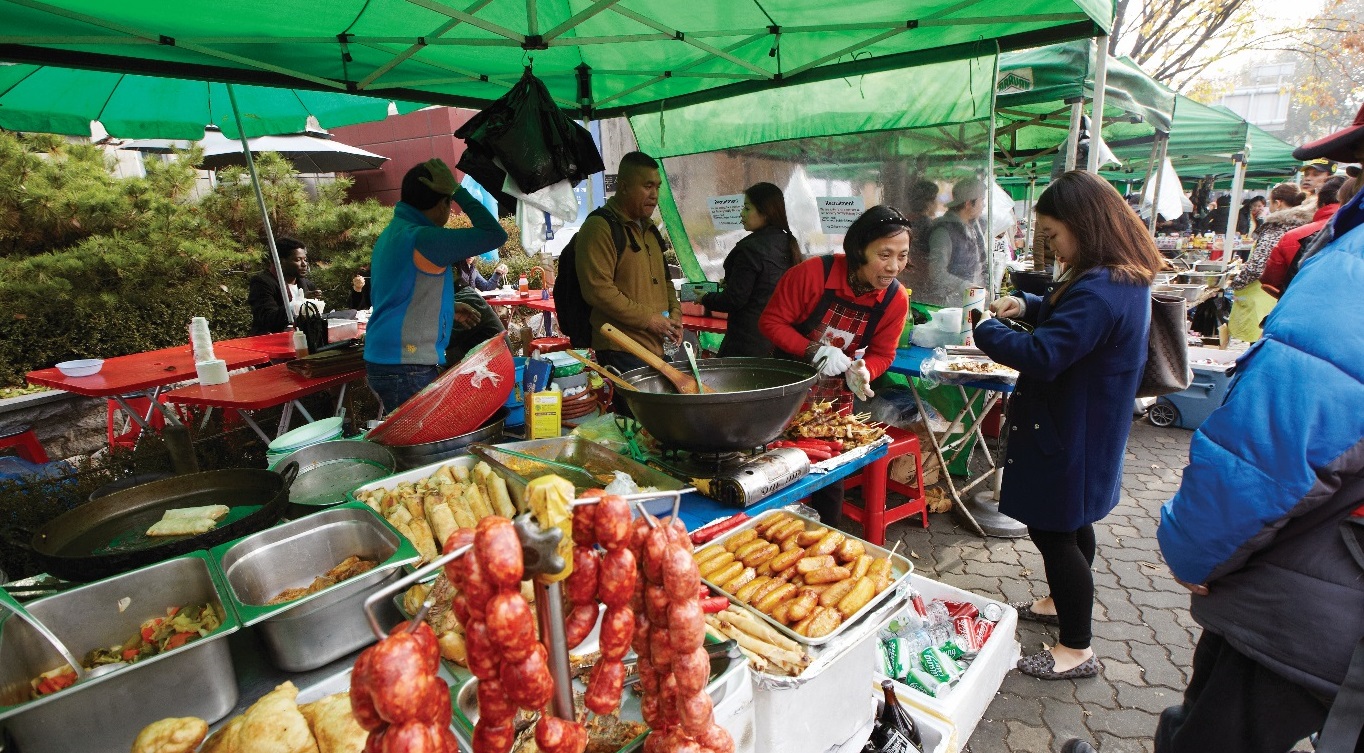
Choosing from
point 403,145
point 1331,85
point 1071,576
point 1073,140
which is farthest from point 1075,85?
point 1331,85

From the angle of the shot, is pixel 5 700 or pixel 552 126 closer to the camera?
pixel 5 700

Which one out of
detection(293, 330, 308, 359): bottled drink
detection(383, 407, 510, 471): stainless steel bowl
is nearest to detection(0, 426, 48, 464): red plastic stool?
detection(293, 330, 308, 359): bottled drink

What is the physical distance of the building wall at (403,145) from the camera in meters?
15.5

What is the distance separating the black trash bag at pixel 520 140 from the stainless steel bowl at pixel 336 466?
6.19ft

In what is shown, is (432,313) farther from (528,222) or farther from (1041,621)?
(1041,621)

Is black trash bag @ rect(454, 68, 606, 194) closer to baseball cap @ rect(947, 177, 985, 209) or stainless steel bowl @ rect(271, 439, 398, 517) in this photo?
stainless steel bowl @ rect(271, 439, 398, 517)

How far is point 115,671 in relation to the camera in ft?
3.92

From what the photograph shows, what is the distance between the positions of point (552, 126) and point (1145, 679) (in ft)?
14.5

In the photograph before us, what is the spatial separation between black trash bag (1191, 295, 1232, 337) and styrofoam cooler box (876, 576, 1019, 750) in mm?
9374

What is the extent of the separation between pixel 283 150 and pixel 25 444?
4542 millimetres

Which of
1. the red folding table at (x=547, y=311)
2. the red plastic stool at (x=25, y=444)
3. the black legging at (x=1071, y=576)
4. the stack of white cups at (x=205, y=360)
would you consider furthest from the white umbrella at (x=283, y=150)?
the black legging at (x=1071, y=576)

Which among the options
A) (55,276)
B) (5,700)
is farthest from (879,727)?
(55,276)

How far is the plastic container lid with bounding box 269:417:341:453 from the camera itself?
251 cm

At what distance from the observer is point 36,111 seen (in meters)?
5.20
